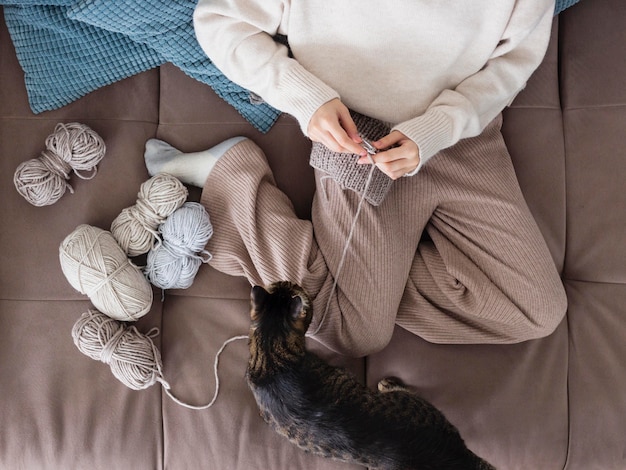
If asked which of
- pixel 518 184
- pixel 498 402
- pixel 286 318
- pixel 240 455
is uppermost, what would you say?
pixel 518 184

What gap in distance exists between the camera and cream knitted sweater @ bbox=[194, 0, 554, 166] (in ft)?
3.07

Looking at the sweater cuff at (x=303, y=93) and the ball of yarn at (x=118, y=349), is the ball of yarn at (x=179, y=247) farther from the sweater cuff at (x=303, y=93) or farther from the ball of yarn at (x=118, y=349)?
the sweater cuff at (x=303, y=93)

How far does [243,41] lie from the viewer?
96 centimetres

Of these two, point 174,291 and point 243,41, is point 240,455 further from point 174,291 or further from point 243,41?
point 243,41

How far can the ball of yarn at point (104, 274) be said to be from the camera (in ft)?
3.19

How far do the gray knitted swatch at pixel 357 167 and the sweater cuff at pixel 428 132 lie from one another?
0.08 metres

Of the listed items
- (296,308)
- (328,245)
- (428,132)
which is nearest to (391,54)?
(428,132)

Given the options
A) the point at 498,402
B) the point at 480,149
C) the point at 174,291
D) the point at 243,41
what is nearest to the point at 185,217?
the point at 174,291

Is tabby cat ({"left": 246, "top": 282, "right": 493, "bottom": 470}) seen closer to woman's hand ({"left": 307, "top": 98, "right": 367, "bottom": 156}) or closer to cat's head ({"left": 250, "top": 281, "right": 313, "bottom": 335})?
cat's head ({"left": 250, "top": 281, "right": 313, "bottom": 335})

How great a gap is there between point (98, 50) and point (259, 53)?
33 centimetres

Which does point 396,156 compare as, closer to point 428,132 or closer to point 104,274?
point 428,132

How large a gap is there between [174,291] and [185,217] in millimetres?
164

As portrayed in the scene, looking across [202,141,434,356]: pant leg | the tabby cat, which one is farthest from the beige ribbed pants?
the tabby cat

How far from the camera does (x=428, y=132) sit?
91 cm
